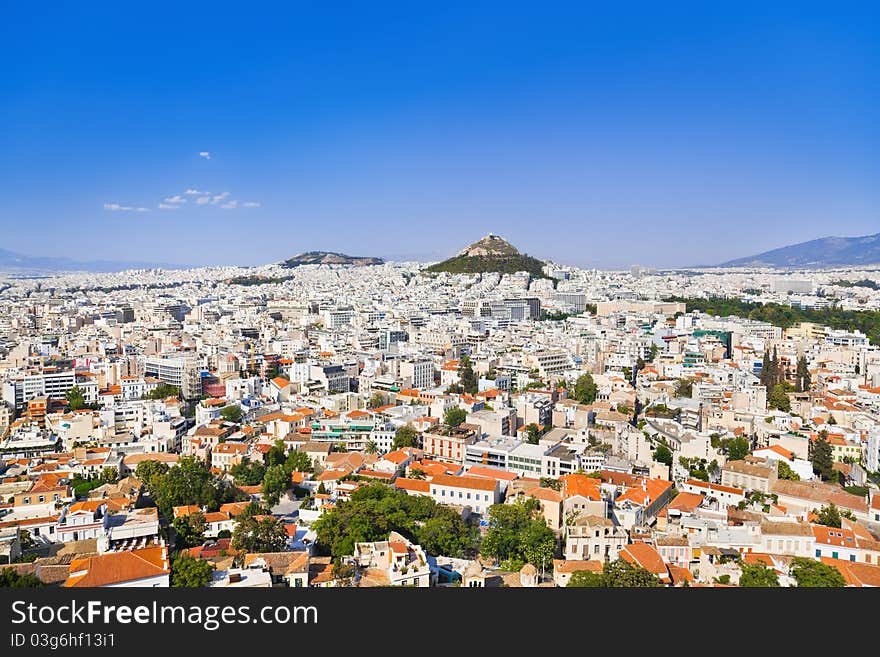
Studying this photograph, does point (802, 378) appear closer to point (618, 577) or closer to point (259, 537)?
point (618, 577)

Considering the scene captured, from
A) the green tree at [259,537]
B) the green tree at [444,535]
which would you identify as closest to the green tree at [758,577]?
the green tree at [444,535]

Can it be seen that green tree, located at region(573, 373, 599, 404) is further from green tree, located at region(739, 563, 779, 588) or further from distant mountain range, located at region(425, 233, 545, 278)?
distant mountain range, located at region(425, 233, 545, 278)

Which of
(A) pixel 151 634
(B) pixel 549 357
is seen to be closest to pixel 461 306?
(B) pixel 549 357

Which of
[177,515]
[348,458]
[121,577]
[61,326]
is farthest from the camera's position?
[61,326]

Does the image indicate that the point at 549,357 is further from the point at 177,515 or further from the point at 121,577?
the point at 121,577

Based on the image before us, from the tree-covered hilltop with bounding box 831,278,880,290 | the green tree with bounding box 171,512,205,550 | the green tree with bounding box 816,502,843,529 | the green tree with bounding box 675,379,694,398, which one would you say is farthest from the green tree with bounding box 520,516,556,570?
the tree-covered hilltop with bounding box 831,278,880,290

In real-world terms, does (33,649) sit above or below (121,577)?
above
